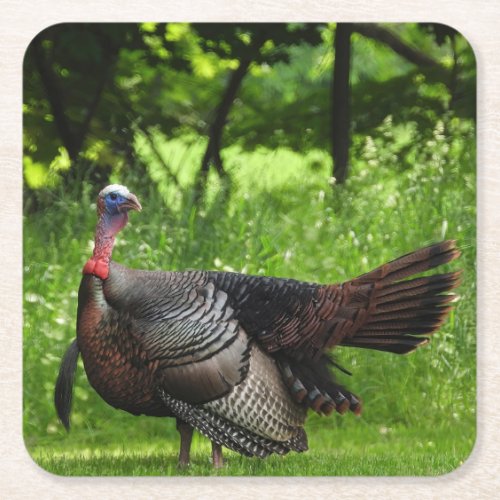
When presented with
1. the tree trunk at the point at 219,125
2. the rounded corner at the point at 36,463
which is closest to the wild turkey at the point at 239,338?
the rounded corner at the point at 36,463

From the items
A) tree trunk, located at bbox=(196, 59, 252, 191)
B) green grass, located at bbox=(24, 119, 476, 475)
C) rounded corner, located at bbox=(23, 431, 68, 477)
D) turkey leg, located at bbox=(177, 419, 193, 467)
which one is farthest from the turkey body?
tree trunk, located at bbox=(196, 59, 252, 191)

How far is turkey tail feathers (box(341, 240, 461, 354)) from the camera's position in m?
3.91

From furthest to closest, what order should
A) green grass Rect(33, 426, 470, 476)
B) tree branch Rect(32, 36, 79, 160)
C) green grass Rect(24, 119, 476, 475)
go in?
tree branch Rect(32, 36, 79, 160)
green grass Rect(24, 119, 476, 475)
green grass Rect(33, 426, 470, 476)

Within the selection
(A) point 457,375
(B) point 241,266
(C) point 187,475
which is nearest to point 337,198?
(B) point 241,266

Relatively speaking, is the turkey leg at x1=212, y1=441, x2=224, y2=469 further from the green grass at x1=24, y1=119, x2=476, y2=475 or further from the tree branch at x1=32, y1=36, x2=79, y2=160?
the tree branch at x1=32, y1=36, x2=79, y2=160

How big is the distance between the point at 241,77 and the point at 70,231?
913 mm

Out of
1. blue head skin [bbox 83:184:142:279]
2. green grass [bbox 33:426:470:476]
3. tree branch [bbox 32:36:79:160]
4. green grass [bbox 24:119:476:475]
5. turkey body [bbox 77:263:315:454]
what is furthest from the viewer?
tree branch [bbox 32:36:79:160]

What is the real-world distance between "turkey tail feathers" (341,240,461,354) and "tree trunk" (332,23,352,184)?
1.92ft

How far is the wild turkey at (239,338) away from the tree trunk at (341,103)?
0.59 m

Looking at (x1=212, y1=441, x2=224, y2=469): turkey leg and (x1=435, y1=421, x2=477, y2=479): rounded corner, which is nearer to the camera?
(x1=212, y1=441, x2=224, y2=469): turkey leg

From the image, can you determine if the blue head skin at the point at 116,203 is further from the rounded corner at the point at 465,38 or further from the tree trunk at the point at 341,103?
the rounded corner at the point at 465,38

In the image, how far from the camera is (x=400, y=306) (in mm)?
3910

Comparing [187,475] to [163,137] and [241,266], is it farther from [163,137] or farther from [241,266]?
[163,137]

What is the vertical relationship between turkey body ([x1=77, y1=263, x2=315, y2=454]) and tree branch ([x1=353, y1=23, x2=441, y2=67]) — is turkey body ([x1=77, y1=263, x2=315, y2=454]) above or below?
below
